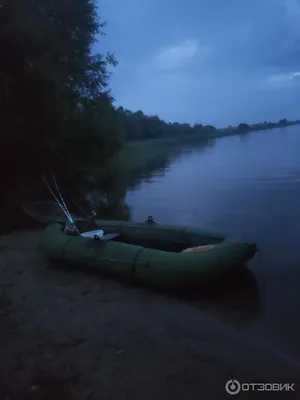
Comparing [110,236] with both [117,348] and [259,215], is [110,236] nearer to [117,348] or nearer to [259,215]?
[117,348]

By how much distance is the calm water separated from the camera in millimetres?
6234

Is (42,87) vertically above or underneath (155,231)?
above

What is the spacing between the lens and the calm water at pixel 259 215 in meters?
6.23

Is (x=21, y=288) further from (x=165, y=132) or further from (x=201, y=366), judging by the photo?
(x=165, y=132)

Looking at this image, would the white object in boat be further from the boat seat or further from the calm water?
the calm water

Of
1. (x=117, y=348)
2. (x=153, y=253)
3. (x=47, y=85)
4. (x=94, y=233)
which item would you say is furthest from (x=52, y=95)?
(x=117, y=348)

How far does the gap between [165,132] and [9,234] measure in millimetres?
72755

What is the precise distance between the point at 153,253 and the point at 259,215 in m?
7.70

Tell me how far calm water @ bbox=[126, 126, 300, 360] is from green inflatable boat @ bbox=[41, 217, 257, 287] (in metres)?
0.70

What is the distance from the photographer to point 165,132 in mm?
82312

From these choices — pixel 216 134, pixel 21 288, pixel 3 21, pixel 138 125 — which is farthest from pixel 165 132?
pixel 21 288

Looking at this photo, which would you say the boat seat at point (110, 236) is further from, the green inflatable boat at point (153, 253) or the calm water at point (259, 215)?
the calm water at point (259, 215)

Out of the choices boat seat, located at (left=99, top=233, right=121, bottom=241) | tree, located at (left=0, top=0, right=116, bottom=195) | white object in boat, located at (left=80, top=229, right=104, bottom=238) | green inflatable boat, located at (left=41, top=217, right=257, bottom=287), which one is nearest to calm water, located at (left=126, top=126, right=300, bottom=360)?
green inflatable boat, located at (left=41, top=217, right=257, bottom=287)

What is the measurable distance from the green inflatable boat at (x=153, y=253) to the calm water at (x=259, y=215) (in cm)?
70
